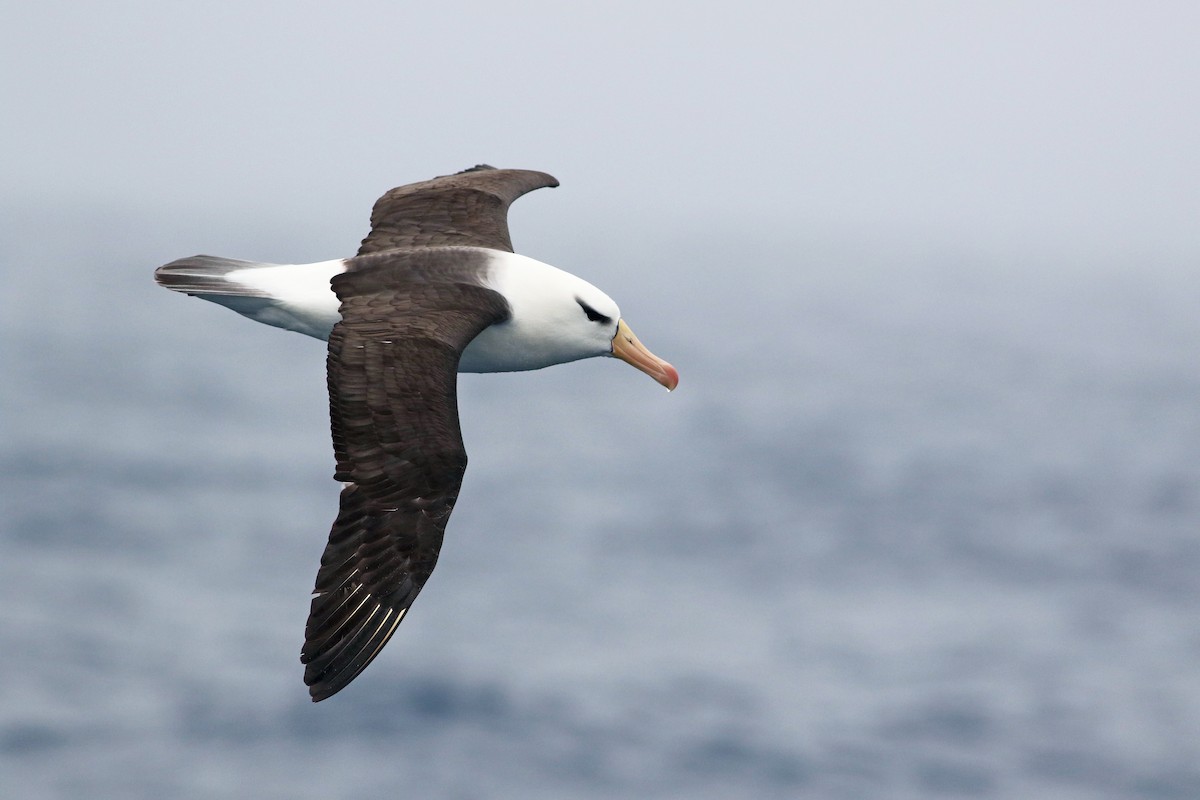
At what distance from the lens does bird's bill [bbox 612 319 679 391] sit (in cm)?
1151

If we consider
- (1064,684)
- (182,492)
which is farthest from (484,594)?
(1064,684)

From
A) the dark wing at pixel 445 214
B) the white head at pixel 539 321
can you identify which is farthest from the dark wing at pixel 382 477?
the dark wing at pixel 445 214

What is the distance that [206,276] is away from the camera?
1104 cm

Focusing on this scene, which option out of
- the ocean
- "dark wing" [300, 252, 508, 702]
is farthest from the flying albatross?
the ocean

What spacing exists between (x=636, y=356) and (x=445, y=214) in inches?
94.0

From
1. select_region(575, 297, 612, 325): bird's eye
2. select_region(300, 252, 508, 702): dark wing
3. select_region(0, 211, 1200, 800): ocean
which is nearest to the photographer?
select_region(300, 252, 508, 702): dark wing

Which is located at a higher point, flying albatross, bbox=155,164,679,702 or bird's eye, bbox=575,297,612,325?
bird's eye, bbox=575,297,612,325

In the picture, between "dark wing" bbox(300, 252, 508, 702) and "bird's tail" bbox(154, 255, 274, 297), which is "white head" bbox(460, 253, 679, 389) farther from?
"bird's tail" bbox(154, 255, 274, 297)

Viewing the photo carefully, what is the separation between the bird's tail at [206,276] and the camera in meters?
10.8

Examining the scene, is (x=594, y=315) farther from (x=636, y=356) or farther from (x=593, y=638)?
(x=593, y=638)

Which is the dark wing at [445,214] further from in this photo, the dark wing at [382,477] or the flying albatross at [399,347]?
the dark wing at [382,477]

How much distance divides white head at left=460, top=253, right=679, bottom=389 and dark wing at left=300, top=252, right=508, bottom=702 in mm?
922

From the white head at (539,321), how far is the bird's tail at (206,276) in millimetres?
1745

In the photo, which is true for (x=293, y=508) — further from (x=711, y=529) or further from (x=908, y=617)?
(x=908, y=617)
